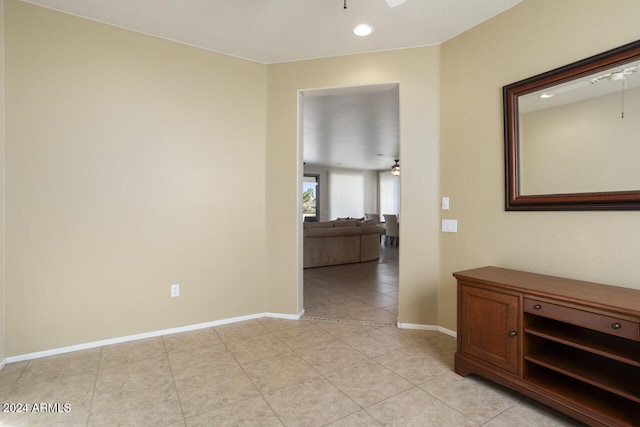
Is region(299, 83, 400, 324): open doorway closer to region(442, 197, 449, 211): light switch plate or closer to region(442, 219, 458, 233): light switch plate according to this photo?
region(442, 219, 458, 233): light switch plate

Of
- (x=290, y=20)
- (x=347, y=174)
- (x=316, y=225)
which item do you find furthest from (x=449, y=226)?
(x=347, y=174)

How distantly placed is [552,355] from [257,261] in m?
2.53

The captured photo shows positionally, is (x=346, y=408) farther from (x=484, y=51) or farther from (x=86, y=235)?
(x=484, y=51)

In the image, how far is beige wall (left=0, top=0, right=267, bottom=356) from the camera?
233 cm

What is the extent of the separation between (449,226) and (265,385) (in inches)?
78.8

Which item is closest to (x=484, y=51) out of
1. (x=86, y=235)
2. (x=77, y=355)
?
(x=86, y=235)

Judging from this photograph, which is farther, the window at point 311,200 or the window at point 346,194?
the window at point 346,194

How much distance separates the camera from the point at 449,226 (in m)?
2.76

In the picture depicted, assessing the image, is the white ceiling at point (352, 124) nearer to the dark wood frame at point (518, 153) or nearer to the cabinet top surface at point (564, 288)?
the dark wood frame at point (518, 153)

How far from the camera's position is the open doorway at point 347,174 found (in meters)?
3.45

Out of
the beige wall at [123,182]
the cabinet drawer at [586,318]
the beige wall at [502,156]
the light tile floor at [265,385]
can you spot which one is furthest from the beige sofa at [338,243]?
the cabinet drawer at [586,318]

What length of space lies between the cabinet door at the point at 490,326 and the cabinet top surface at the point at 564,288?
0.08 metres

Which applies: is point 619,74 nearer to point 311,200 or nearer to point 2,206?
point 2,206

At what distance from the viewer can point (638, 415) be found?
4.70 feet
